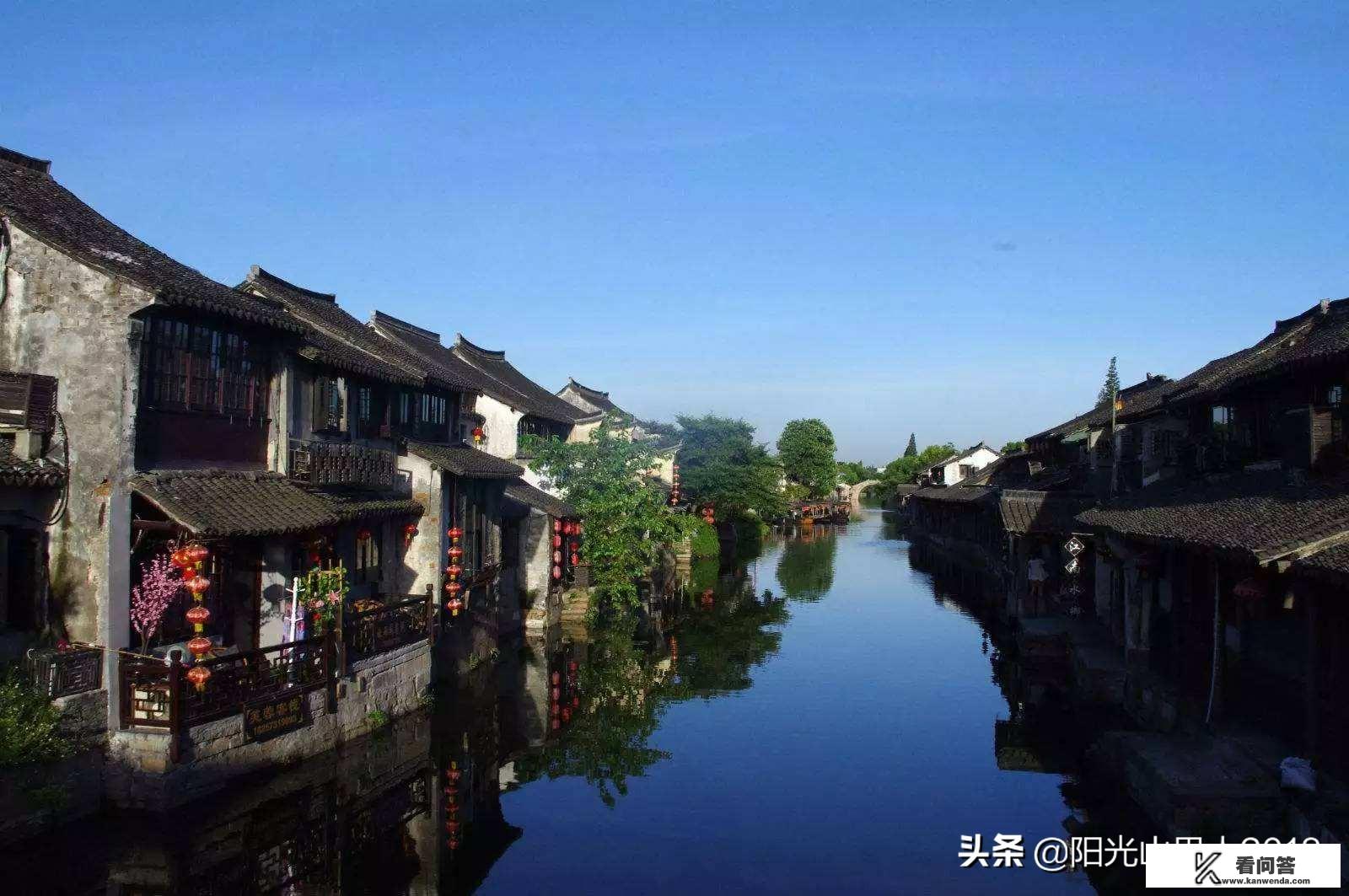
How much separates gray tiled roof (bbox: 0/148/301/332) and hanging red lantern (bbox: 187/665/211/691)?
5367mm

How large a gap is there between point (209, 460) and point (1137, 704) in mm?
17656

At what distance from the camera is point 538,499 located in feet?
106

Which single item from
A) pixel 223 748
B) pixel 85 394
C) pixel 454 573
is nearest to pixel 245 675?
pixel 223 748

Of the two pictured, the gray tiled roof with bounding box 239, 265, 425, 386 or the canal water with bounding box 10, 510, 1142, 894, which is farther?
the gray tiled roof with bounding box 239, 265, 425, 386

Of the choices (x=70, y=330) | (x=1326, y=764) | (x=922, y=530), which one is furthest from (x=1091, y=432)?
(x=922, y=530)

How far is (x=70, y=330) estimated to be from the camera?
48.1ft

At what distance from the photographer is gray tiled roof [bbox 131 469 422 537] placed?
1455 cm

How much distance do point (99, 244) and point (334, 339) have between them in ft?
26.0

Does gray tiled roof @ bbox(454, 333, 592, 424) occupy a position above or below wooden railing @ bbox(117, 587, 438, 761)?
above

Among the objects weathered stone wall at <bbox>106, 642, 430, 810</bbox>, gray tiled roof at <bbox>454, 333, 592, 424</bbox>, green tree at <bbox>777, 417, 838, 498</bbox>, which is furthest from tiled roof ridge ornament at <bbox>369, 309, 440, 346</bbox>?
green tree at <bbox>777, 417, 838, 498</bbox>

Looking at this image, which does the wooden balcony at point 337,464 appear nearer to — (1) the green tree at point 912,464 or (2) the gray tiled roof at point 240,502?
(2) the gray tiled roof at point 240,502

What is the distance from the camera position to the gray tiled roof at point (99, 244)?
1464cm

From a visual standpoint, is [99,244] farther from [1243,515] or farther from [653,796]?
[1243,515]

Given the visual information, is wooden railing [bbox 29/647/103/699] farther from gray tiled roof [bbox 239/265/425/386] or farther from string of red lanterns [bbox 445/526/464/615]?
string of red lanterns [bbox 445/526/464/615]
